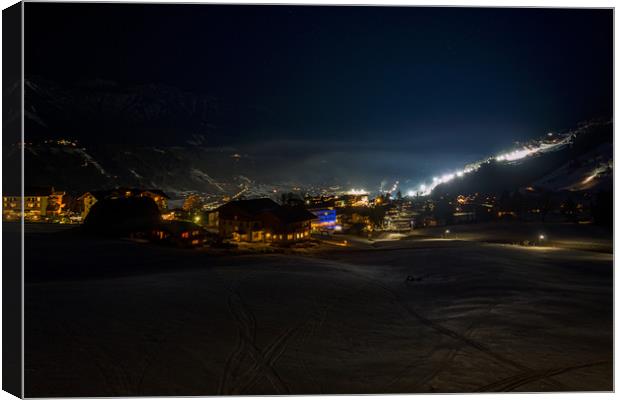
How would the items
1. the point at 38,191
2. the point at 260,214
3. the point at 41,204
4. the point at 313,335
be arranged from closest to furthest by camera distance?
1. the point at 313,335
2. the point at 260,214
3. the point at 41,204
4. the point at 38,191

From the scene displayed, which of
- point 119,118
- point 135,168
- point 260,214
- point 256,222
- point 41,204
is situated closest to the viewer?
point 260,214

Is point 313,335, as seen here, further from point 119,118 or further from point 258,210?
point 119,118

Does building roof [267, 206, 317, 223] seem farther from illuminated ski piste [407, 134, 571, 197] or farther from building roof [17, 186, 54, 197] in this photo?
illuminated ski piste [407, 134, 571, 197]

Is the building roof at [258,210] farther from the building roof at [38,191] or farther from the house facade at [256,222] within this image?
the building roof at [38,191]

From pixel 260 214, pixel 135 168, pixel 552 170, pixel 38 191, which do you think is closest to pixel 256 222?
pixel 260 214

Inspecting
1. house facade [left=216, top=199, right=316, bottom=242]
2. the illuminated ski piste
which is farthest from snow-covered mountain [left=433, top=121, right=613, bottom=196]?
house facade [left=216, top=199, right=316, bottom=242]
